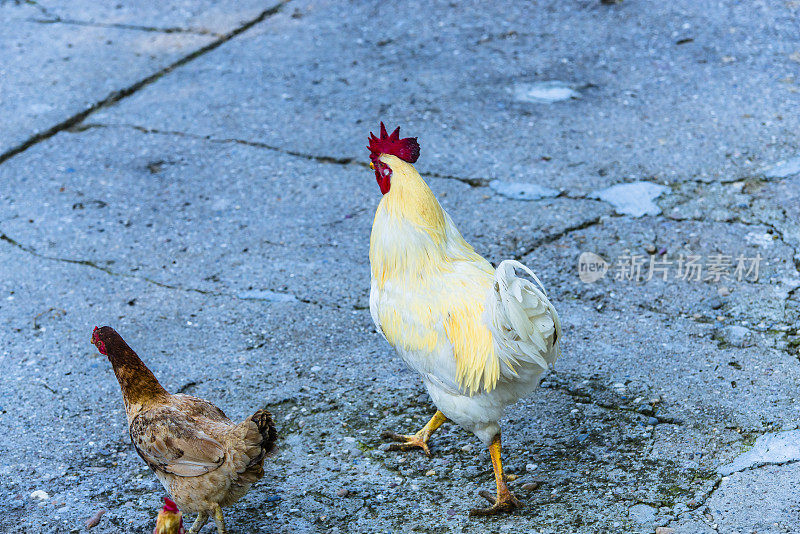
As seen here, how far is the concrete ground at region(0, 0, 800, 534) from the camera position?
3.78 meters

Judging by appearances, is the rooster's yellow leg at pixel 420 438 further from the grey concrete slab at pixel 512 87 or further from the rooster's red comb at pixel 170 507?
the grey concrete slab at pixel 512 87

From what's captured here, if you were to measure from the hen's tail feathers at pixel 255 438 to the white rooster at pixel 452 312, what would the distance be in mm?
713

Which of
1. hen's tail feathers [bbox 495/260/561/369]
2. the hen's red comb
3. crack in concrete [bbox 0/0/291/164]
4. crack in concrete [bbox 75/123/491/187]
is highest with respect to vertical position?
the hen's red comb

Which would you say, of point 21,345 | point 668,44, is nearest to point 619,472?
point 21,345

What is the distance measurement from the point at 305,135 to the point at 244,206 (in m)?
1.09

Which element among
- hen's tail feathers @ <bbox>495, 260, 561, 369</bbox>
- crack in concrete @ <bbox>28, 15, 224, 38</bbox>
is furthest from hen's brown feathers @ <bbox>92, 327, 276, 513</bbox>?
crack in concrete @ <bbox>28, 15, 224, 38</bbox>

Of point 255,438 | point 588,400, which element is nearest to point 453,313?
point 255,438

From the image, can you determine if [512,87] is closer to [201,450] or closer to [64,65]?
[64,65]

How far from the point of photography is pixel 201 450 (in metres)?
3.32

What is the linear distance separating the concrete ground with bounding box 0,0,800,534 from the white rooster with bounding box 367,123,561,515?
502 mm

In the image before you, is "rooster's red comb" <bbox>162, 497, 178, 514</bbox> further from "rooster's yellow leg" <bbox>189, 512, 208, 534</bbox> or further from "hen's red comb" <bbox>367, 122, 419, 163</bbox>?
"hen's red comb" <bbox>367, 122, 419, 163</bbox>

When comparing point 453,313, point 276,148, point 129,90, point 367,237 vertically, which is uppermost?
point 453,313

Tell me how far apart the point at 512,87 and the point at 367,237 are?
96.9 inches

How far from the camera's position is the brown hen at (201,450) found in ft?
10.8
